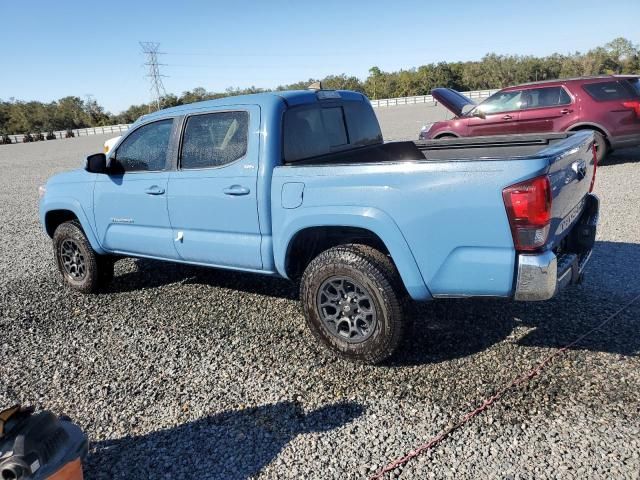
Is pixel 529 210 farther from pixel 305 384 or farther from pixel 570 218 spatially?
pixel 305 384

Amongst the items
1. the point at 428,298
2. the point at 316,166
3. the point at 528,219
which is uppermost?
the point at 316,166

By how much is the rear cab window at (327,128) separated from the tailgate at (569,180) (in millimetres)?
1771

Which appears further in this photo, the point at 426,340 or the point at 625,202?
the point at 625,202

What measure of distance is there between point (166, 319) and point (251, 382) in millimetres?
1469

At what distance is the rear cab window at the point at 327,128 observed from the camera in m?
3.87

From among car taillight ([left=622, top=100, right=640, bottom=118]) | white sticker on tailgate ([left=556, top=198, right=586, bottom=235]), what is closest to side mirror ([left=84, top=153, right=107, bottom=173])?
white sticker on tailgate ([left=556, top=198, right=586, bottom=235])

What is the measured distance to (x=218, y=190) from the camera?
3.90 m

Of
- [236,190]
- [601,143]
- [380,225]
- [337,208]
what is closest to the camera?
[380,225]

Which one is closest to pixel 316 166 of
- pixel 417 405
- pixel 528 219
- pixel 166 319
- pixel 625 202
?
pixel 528 219

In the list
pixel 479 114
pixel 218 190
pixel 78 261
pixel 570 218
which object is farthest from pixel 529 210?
pixel 479 114

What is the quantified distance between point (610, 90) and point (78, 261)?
365 inches

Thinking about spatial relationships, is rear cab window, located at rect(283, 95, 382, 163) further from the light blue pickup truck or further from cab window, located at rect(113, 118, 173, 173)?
cab window, located at rect(113, 118, 173, 173)

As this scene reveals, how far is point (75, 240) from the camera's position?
5129 millimetres

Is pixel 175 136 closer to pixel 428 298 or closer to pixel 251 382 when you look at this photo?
pixel 251 382
